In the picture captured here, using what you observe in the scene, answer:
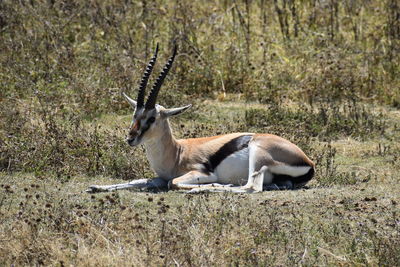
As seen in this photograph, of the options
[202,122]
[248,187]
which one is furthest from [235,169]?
[202,122]

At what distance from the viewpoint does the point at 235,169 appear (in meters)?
8.92

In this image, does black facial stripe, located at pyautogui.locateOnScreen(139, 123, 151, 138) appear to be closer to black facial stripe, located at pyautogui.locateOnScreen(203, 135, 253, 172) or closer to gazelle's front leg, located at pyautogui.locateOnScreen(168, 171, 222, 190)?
gazelle's front leg, located at pyautogui.locateOnScreen(168, 171, 222, 190)

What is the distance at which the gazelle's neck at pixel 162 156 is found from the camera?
29.5 feet

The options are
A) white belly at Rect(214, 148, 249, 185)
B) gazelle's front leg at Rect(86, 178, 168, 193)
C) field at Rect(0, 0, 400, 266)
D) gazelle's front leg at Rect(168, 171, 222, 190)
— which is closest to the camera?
field at Rect(0, 0, 400, 266)

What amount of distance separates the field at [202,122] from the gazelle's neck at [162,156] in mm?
407

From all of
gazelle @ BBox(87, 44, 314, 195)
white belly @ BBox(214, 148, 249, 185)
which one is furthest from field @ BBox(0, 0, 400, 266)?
white belly @ BBox(214, 148, 249, 185)

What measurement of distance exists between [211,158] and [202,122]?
2.54 metres

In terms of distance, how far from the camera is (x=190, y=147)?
911 centimetres

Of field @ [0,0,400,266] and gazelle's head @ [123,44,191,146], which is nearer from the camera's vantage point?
field @ [0,0,400,266]

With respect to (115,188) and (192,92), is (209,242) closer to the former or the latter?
(115,188)

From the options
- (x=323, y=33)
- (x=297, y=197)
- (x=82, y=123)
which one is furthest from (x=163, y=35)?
(x=297, y=197)

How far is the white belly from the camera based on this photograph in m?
8.91

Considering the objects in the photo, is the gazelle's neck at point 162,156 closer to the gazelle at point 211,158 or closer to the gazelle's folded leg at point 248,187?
the gazelle at point 211,158

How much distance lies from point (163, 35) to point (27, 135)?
4.54 metres
